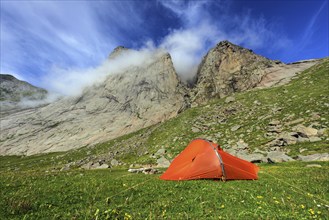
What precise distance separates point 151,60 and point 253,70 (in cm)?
7898

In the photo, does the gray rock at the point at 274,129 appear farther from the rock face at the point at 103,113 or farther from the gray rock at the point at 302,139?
the rock face at the point at 103,113

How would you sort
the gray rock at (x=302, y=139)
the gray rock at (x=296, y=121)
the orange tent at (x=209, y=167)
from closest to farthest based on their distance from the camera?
1. the orange tent at (x=209, y=167)
2. the gray rock at (x=302, y=139)
3. the gray rock at (x=296, y=121)

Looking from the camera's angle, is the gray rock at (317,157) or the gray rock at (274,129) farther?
the gray rock at (274,129)

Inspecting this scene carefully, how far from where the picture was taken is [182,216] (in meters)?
10.5

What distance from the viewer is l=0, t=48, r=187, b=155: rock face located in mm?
149500

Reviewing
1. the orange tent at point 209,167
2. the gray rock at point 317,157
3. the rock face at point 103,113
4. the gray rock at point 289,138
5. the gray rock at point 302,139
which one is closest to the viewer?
the orange tent at point 209,167

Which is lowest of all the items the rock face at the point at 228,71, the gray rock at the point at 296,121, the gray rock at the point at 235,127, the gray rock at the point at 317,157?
the gray rock at the point at 317,157

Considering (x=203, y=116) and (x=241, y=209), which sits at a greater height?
(x=203, y=116)

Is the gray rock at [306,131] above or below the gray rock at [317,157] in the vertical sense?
above

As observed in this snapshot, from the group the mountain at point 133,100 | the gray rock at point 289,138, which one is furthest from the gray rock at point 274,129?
the mountain at point 133,100

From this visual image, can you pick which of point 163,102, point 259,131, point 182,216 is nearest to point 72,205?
point 182,216

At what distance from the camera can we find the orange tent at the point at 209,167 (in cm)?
2070

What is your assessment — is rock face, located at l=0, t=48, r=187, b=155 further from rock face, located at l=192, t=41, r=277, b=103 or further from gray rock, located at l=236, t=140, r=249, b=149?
gray rock, located at l=236, t=140, r=249, b=149

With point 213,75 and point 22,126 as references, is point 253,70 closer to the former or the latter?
point 213,75
